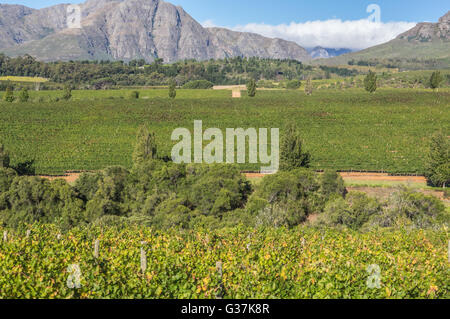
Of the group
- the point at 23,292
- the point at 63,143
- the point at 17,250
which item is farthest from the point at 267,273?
the point at 63,143

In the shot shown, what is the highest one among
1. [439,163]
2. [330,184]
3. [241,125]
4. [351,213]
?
[241,125]

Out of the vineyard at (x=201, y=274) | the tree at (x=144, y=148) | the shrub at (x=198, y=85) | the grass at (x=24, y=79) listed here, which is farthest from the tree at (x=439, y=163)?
the grass at (x=24, y=79)

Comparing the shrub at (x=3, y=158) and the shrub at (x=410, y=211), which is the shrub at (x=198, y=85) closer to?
the shrub at (x=3, y=158)

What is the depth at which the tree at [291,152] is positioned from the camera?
127 ft

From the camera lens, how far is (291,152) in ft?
127

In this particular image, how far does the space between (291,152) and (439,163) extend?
15.7 metres

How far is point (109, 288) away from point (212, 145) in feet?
161

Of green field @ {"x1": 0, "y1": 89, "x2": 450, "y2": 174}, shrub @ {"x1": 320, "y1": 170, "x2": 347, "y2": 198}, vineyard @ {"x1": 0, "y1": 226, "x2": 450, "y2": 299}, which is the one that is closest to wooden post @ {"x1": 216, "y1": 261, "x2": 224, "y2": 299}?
vineyard @ {"x1": 0, "y1": 226, "x2": 450, "y2": 299}

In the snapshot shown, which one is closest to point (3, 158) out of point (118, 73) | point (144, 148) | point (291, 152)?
point (144, 148)

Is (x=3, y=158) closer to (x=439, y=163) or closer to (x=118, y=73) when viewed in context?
(x=439, y=163)

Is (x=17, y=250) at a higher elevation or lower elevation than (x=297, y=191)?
higher
